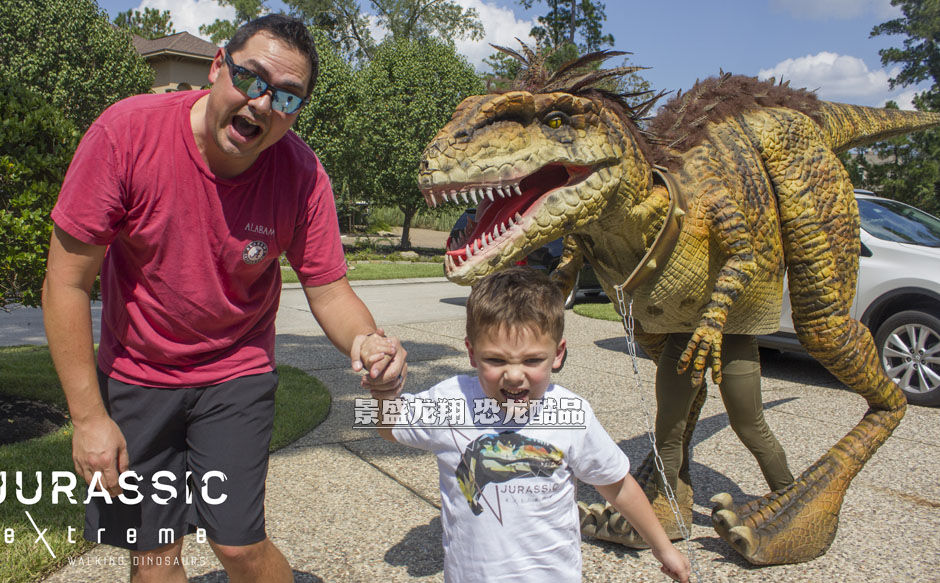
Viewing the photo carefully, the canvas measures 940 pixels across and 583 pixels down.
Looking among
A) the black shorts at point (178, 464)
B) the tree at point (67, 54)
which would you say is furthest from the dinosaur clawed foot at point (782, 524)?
the tree at point (67, 54)

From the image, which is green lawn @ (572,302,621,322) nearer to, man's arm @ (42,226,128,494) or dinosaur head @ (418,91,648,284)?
dinosaur head @ (418,91,648,284)

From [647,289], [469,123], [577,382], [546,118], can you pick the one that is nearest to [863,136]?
[647,289]

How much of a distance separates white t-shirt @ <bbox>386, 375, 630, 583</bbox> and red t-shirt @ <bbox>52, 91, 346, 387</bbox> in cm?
60

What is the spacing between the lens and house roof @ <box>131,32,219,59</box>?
30625 mm

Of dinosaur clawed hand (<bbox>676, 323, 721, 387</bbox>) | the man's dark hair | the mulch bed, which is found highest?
the man's dark hair

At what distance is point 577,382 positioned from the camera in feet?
20.5

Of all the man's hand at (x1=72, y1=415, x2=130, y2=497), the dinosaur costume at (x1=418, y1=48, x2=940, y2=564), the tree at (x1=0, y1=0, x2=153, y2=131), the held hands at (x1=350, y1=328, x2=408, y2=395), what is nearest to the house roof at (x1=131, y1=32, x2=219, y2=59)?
the tree at (x1=0, y1=0, x2=153, y2=131)

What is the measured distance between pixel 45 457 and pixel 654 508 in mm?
3184

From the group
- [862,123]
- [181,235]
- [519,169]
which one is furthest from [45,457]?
[862,123]

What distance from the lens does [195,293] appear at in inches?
75.8

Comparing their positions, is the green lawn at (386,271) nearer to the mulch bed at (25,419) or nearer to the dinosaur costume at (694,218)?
the mulch bed at (25,419)

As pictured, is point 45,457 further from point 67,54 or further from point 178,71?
point 178,71

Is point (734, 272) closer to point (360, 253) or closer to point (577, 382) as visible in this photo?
point (577, 382)

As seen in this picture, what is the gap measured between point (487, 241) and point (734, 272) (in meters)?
1.00
